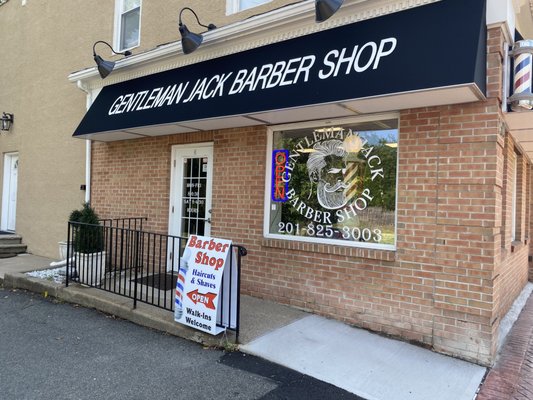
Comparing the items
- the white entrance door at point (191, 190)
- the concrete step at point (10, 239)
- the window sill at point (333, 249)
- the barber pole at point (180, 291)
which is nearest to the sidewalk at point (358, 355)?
the barber pole at point (180, 291)

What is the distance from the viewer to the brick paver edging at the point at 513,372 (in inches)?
134

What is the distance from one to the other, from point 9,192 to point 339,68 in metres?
10.6

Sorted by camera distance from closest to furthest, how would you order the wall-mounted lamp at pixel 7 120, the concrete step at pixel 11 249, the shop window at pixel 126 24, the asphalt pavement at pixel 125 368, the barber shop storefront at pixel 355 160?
the asphalt pavement at pixel 125 368, the barber shop storefront at pixel 355 160, the shop window at pixel 126 24, the concrete step at pixel 11 249, the wall-mounted lamp at pixel 7 120

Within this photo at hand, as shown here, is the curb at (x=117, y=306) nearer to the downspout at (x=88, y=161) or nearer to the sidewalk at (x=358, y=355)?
the sidewalk at (x=358, y=355)

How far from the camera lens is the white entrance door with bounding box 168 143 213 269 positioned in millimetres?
6598

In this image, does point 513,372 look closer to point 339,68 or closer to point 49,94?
point 339,68

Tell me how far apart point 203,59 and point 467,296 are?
16.1 ft

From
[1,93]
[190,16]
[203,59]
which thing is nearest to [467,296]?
[203,59]

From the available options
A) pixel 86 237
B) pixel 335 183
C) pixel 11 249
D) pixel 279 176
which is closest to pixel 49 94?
pixel 11 249

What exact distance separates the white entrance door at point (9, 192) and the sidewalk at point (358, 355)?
23.8ft

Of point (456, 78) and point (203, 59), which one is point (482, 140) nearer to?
point (456, 78)

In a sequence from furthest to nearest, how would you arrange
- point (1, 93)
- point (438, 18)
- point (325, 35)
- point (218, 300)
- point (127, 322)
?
point (1, 93) → point (127, 322) → point (325, 35) → point (218, 300) → point (438, 18)

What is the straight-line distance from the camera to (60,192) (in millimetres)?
9008

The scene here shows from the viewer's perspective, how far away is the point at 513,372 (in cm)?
378
